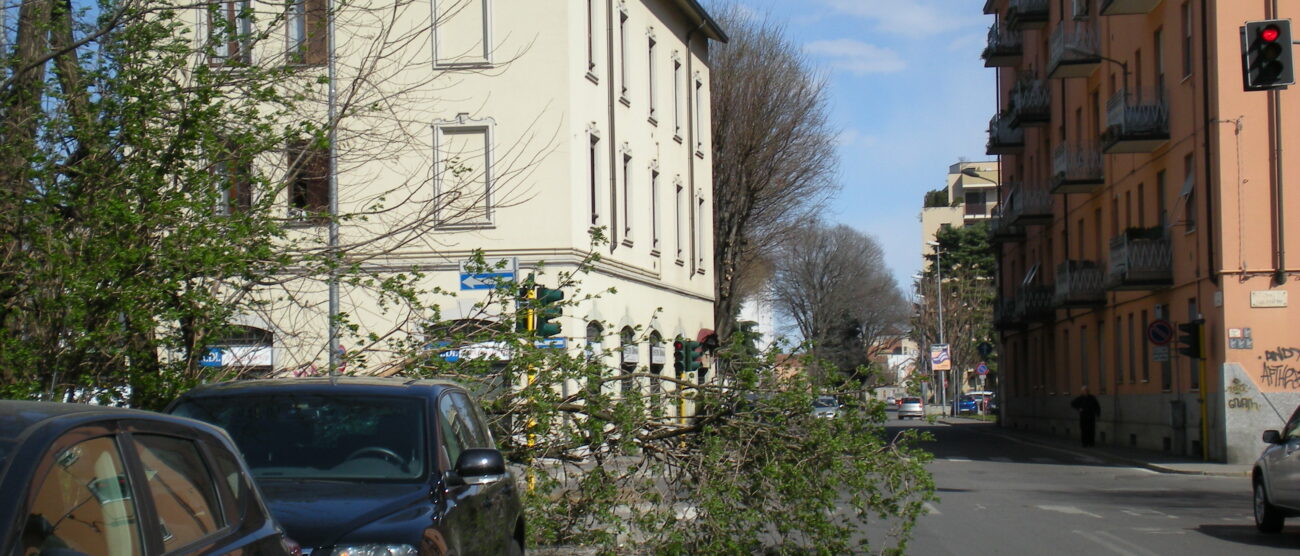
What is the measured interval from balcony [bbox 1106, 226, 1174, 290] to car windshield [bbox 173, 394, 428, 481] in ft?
89.9

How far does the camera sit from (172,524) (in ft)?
13.2

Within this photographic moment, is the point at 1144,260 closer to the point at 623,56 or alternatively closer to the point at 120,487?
the point at 623,56

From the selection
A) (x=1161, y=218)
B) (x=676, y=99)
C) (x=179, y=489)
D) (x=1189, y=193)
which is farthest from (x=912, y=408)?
(x=179, y=489)

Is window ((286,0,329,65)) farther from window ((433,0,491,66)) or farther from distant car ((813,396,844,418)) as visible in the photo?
window ((433,0,491,66))

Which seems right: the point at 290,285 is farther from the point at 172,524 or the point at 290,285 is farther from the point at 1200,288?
the point at 1200,288

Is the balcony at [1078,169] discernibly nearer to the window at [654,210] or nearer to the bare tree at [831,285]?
the window at [654,210]

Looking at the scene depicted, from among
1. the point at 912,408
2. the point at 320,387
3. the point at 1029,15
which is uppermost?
the point at 1029,15

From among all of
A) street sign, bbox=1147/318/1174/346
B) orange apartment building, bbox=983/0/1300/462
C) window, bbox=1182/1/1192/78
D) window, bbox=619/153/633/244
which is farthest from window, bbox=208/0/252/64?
window, bbox=1182/1/1192/78

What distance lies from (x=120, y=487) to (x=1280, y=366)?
2735 cm

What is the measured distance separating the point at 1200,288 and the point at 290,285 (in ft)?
69.2

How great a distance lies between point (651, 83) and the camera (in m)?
34.8

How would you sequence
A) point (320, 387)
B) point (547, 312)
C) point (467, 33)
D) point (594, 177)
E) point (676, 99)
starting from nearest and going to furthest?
point (320, 387) → point (547, 312) → point (467, 33) → point (594, 177) → point (676, 99)

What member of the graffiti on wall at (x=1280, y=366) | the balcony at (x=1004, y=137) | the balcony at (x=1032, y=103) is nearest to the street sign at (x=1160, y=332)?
the graffiti on wall at (x=1280, y=366)

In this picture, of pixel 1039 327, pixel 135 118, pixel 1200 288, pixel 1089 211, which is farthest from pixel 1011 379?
pixel 135 118
